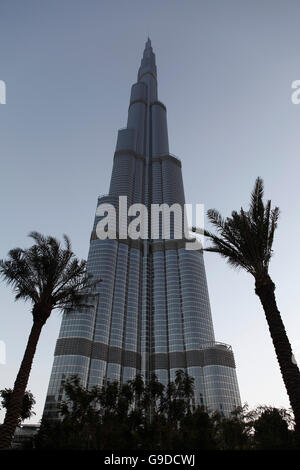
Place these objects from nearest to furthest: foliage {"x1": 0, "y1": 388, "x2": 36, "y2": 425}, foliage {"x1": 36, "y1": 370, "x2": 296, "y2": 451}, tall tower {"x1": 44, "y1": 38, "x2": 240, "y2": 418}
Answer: foliage {"x1": 36, "y1": 370, "x2": 296, "y2": 451} < foliage {"x1": 0, "y1": 388, "x2": 36, "y2": 425} < tall tower {"x1": 44, "y1": 38, "x2": 240, "y2": 418}

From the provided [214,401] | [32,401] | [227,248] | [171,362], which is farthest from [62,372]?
[227,248]

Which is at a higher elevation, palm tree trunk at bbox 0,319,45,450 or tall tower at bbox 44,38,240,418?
tall tower at bbox 44,38,240,418

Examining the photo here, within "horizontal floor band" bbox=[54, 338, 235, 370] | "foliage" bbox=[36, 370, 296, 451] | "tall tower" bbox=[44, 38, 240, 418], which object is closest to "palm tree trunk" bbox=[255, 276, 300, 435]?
"foliage" bbox=[36, 370, 296, 451]

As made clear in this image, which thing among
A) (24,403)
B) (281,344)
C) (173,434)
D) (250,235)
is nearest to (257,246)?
(250,235)

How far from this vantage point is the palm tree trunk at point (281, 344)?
53.6 ft

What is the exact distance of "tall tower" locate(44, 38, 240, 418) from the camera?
13088cm

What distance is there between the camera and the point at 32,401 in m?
54.0

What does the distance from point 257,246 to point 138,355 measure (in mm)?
143205

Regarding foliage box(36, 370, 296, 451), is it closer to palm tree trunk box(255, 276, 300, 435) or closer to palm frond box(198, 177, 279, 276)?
palm tree trunk box(255, 276, 300, 435)

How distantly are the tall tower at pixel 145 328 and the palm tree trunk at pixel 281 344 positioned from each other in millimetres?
100657

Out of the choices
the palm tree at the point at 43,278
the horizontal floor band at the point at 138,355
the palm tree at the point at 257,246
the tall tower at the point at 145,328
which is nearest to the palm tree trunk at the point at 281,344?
the palm tree at the point at 257,246

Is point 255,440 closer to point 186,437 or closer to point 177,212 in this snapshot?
point 186,437

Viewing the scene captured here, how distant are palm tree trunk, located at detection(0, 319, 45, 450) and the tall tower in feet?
312
